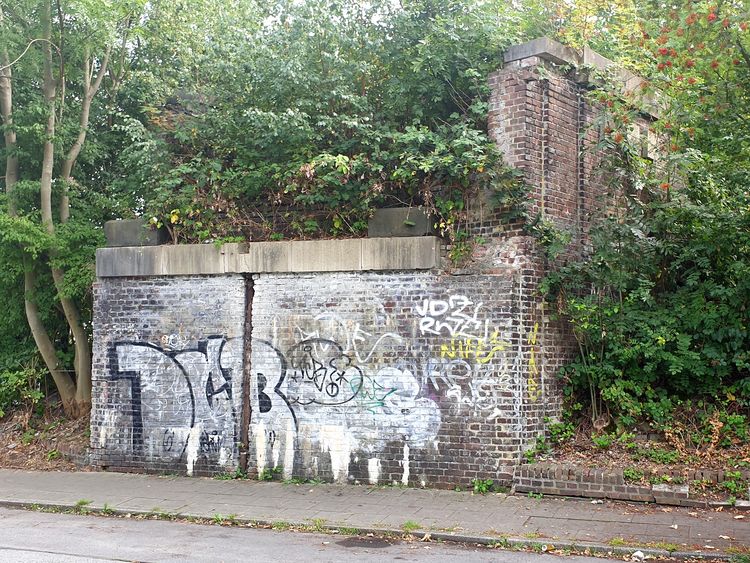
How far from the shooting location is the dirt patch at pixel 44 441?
1257cm

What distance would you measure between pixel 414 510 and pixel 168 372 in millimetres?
4481

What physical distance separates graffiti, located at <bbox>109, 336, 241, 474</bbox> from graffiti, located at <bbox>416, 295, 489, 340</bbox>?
9.08ft

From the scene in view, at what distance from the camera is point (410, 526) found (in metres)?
8.38

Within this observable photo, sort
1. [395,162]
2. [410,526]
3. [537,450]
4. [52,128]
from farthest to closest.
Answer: [52,128] < [395,162] < [537,450] < [410,526]

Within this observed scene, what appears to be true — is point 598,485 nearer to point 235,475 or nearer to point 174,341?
point 235,475

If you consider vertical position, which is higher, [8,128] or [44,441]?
[8,128]

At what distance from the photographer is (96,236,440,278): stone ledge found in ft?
35.0

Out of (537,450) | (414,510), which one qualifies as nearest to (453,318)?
(537,450)

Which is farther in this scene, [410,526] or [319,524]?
[319,524]

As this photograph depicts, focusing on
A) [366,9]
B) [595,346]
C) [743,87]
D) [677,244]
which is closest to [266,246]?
[366,9]

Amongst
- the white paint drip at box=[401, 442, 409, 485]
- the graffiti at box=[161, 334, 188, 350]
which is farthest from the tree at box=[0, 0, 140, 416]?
the white paint drip at box=[401, 442, 409, 485]

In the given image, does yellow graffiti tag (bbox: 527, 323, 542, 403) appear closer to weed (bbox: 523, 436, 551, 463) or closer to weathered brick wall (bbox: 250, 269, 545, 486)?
weathered brick wall (bbox: 250, 269, 545, 486)

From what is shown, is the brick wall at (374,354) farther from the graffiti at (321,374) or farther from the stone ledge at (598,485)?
the stone ledge at (598,485)

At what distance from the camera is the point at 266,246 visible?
11.4 m
